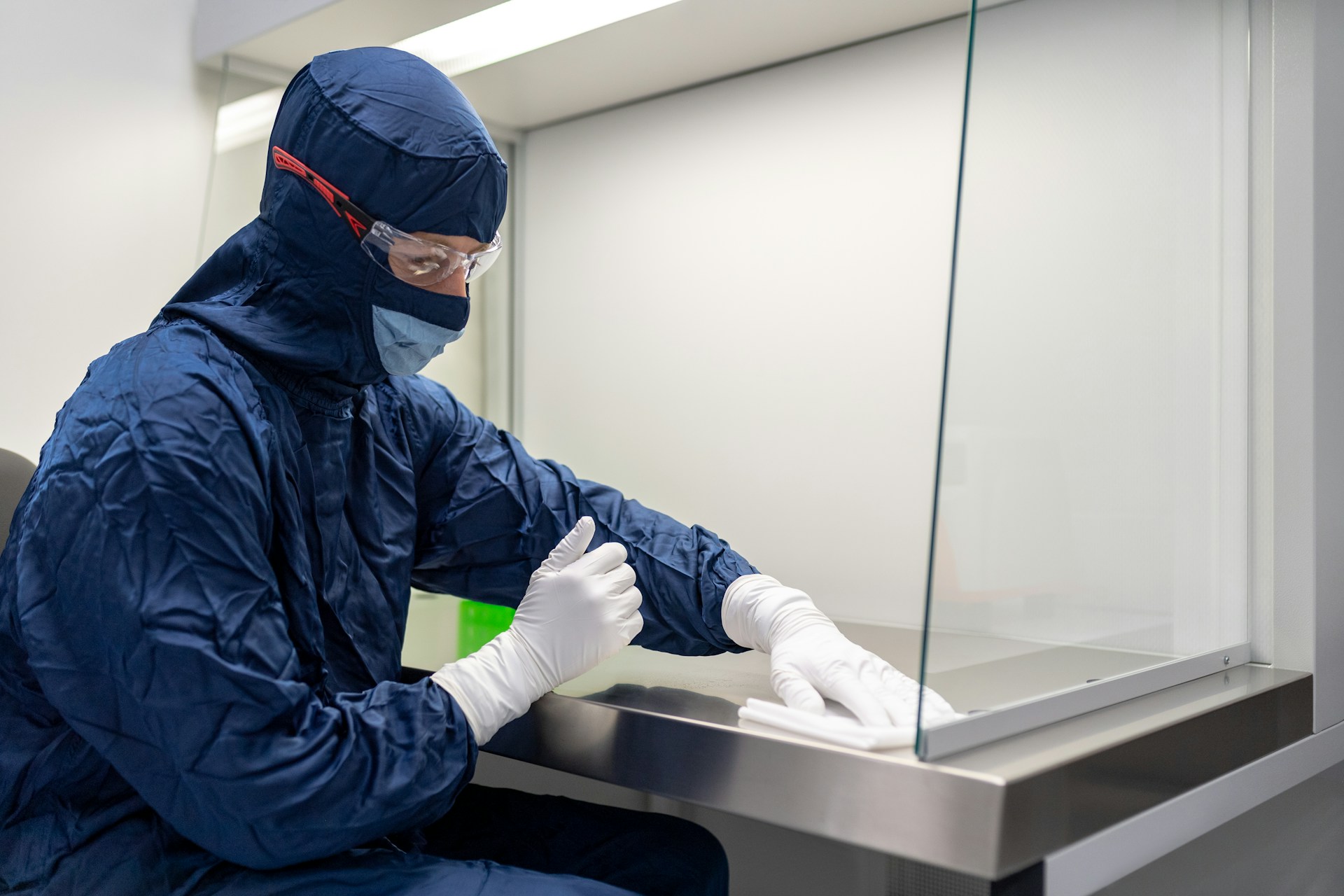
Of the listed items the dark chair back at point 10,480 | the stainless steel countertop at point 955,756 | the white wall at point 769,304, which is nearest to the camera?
the stainless steel countertop at point 955,756

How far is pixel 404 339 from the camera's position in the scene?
105 centimetres

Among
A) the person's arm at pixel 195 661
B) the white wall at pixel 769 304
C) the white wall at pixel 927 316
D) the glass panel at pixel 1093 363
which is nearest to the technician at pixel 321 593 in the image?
the person's arm at pixel 195 661

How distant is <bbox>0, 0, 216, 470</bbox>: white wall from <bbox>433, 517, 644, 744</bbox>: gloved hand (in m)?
1.09

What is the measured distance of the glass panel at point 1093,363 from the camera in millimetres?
835

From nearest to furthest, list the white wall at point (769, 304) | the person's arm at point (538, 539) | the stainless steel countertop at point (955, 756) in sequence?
1. the stainless steel countertop at point (955, 756)
2. the person's arm at point (538, 539)
3. the white wall at point (769, 304)

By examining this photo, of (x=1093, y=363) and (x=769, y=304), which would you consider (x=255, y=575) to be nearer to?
(x=1093, y=363)

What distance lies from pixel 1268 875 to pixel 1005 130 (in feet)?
3.25

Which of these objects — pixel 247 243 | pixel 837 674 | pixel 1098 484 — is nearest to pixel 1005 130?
pixel 1098 484

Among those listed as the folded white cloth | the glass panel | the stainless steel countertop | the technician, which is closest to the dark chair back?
the technician

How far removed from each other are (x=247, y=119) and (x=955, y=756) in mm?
1679

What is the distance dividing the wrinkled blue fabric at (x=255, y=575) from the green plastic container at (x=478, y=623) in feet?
1.47

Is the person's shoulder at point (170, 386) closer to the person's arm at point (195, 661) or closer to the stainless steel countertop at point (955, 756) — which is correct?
the person's arm at point (195, 661)

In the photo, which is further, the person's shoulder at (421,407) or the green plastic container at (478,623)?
the green plastic container at (478,623)

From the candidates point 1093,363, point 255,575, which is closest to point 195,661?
point 255,575
